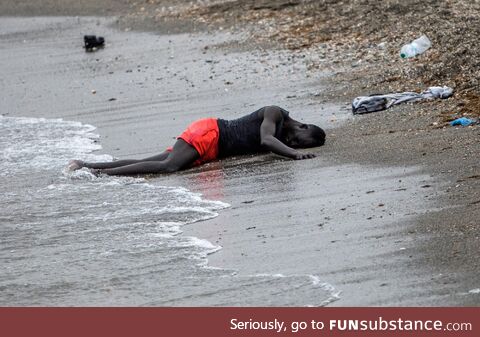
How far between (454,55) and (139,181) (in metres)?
4.22

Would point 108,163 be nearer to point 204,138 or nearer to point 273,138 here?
point 204,138

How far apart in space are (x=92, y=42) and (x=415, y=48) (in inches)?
279

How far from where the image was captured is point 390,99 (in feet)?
39.2

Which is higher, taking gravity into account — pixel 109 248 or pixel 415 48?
pixel 415 48

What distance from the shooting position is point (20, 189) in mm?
10805

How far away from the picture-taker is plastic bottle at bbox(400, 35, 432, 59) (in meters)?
14.0

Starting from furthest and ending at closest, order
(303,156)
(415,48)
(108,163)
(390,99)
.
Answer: (415,48), (390,99), (108,163), (303,156)

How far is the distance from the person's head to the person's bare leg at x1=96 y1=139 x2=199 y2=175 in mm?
877

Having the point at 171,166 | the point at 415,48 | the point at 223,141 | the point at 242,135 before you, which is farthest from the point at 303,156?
the point at 415,48

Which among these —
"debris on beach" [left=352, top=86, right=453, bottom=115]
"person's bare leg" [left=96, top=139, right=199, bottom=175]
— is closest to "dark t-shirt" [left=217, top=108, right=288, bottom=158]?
"person's bare leg" [left=96, top=139, right=199, bottom=175]

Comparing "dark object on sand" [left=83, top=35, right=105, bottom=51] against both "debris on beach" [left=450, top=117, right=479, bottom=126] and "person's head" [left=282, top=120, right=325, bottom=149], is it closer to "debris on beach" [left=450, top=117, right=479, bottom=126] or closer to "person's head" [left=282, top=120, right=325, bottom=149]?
"person's head" [left=282, top=120, right=325, bottom=149]

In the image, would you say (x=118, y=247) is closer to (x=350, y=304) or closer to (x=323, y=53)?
(x=350, y=304)

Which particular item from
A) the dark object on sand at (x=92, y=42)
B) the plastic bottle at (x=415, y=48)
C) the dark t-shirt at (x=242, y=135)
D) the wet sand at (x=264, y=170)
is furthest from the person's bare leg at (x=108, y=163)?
the dark object on sand at (x=92, y=42)

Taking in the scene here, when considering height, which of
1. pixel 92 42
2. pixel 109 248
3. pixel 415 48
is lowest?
pixel 109 248
